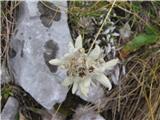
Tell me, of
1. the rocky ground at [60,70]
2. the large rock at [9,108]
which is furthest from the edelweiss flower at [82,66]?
the large rock at [9,108]

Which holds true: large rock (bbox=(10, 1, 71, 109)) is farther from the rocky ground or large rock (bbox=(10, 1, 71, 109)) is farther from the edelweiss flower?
the edelweiss flower

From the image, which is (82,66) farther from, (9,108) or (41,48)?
(9,108)

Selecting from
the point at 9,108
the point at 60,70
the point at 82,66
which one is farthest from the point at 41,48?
the point at 82,66

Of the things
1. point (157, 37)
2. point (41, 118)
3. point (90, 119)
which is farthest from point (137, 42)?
point (41, 118)

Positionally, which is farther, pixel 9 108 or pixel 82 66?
pixel 9 108

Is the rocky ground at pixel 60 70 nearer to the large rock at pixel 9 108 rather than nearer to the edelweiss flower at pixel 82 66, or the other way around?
the large rock at pixel 9 108

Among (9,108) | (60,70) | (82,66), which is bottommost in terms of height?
(9,108)

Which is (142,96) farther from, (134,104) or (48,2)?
(48,2)
